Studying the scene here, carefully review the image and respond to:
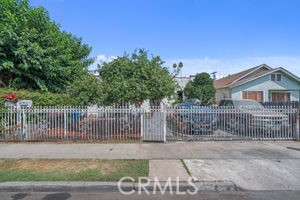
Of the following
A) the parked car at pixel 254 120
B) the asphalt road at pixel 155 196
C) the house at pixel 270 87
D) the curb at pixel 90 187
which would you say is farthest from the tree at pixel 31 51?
the house at pixel 270 87

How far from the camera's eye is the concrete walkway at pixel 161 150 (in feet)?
29.9

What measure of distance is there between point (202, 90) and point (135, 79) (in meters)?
22.3

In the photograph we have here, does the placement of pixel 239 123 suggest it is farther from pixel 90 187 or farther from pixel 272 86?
pixel 272 86

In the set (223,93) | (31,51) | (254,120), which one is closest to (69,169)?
(254,120)

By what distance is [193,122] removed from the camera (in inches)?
489

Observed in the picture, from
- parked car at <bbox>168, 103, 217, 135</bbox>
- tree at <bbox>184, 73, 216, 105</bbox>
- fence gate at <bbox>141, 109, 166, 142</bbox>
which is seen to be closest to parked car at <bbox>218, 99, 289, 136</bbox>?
parked car at <bbox>168, 103, 217, 135</bbox>

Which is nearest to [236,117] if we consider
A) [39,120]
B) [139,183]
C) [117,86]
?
[117,86]

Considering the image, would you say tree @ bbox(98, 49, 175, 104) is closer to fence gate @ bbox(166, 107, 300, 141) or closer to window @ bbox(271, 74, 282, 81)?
fence gate @ bbox(166, 107, 300, 141)

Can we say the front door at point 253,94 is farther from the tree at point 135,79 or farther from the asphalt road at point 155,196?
the asphalt road at point 155,196

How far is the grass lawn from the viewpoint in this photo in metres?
6.66

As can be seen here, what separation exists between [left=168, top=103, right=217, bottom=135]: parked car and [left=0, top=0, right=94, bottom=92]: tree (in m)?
8.40

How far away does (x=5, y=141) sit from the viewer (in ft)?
38.5

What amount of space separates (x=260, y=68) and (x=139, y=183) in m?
30.5

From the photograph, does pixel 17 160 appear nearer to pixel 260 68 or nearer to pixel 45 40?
pixel 45 40
